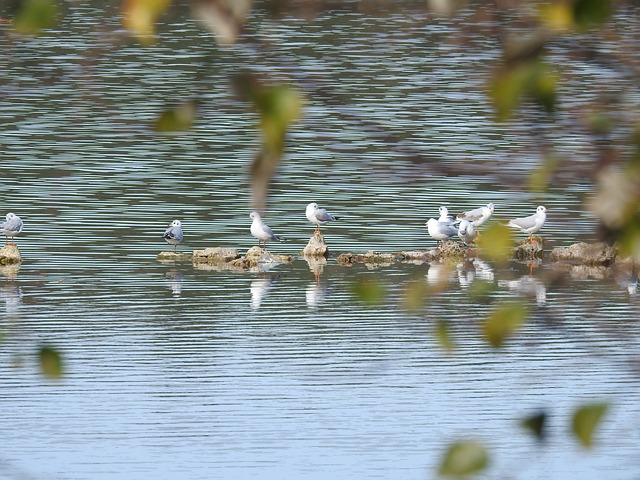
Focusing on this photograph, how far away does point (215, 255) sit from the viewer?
25.1 metres

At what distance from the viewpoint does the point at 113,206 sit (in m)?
29.8

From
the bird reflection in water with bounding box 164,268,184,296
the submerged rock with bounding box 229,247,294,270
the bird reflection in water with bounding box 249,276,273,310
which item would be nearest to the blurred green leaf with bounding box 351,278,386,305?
the bird reflection in water with bounding box 249,276,273,310

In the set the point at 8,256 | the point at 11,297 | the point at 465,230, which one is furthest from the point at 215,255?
the point at 465,230

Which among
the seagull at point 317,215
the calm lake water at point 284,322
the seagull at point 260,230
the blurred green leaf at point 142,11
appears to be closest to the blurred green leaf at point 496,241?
the calm lake water at point 284,322

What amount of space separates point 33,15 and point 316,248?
2290 centimetres

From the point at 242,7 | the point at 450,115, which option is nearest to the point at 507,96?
the point at 242,7

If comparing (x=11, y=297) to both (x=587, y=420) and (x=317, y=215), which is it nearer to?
(x=317, y=215)

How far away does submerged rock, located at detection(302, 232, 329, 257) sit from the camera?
83.5 feet

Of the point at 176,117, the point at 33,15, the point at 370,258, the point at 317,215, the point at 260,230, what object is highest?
the point at 33,15

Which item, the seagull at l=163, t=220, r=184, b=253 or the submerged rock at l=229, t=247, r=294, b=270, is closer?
the submerged rock at l=229, t=247, r=294, b=270

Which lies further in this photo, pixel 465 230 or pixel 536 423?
pixel 465 230

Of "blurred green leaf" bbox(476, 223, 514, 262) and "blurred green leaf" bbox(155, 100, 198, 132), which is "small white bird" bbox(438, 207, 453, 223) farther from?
"blurred green leaf" bbox(155, 100, 198, 132)

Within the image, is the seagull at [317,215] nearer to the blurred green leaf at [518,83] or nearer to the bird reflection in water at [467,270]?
the bird reflection in water at [467,270]

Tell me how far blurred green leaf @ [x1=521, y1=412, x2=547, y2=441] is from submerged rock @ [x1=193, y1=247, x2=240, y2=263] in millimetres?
22511
